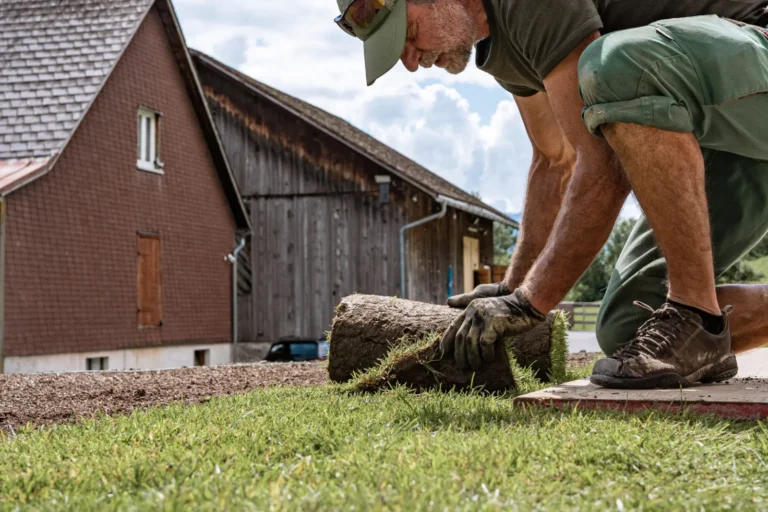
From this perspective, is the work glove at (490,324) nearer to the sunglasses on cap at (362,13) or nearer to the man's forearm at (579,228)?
the man's forearm at (579,228)

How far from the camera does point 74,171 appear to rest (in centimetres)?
1444

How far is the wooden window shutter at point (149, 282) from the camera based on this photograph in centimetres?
1611

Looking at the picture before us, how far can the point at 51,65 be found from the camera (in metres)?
14.7

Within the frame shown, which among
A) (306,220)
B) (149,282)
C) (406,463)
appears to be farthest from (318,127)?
(406,463)

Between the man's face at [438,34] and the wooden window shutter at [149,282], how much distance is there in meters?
13.8

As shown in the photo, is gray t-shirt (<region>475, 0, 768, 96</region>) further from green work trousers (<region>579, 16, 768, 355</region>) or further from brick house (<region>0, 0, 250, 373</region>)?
brick house (<region>0, 0, 250, 373</region>)

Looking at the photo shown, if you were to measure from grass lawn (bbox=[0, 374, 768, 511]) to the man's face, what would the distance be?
1.22 m

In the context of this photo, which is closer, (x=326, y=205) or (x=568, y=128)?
(x=568, y=128)

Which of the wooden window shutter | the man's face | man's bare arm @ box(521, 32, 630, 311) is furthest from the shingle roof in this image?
man's bare arm @ box(521, 32, 630, 311)

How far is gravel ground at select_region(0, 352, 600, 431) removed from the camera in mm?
3846

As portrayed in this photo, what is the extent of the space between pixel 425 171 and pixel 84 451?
22253 millimetres

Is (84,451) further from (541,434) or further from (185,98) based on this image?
(185,98)

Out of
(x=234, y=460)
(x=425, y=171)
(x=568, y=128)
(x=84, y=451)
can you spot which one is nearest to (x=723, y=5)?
(x=568, y=128)

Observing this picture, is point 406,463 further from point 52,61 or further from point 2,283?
point 52,61
